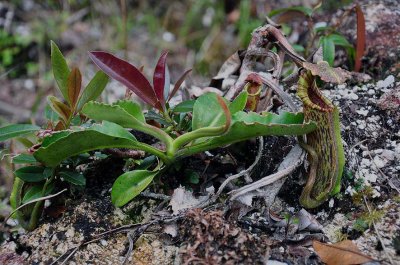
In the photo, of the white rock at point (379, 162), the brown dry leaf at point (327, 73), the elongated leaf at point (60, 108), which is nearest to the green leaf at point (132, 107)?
the elongated leaf at point (60, 108)

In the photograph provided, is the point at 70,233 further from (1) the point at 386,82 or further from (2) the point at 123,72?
(1) the point at 386,82

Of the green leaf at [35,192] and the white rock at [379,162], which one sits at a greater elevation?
the white rock at [379,162]

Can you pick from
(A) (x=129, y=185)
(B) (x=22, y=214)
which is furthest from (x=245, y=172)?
(B) (x=22, y=214)

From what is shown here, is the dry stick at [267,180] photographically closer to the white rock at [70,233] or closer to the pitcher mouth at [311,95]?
the pitcher mouth at [311,95]

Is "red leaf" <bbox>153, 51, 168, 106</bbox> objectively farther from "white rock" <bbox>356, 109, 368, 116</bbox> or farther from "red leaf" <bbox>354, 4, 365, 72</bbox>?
"red leaf" <bbox>354, 4, 365, 72</bbox>

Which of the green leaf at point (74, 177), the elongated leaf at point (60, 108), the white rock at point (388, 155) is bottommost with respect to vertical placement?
the green leaf at point (74, 177)

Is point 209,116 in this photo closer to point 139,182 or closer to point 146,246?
point 139,182
